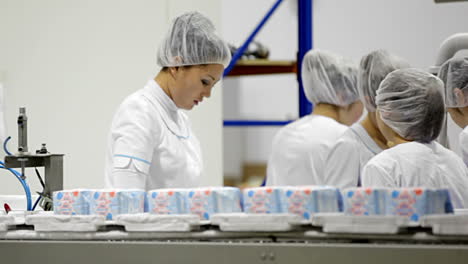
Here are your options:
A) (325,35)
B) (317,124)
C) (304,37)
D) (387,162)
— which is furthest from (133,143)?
(325,35)

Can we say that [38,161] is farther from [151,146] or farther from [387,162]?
[387,162]

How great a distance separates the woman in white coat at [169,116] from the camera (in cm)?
208

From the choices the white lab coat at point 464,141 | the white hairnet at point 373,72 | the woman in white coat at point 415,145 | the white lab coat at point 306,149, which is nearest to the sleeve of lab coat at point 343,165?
the white lab coat at point 306,149

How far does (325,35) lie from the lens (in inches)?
246

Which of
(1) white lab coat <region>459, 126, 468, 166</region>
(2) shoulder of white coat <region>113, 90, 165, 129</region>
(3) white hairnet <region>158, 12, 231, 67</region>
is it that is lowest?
(1) white lab coat <region>459, 126, 468, 166</region>

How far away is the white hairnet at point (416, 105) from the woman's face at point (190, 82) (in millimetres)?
627

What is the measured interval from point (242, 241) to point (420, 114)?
0.79 m

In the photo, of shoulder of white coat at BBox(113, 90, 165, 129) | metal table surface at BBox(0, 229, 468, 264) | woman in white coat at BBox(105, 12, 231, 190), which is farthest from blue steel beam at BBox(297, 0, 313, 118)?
metal table surface at BBox(0, 229, 468, 264)

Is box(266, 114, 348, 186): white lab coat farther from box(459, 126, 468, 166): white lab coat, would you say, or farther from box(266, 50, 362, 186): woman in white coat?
box(459, 126, 468, 166): white lab coat

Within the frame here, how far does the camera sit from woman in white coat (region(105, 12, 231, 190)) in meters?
2.08

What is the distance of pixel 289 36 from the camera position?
643cm

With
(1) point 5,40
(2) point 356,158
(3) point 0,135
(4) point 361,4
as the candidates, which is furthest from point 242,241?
(4) point 361,4

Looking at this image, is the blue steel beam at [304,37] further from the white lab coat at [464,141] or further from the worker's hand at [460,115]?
the white lab coat at [464,141]

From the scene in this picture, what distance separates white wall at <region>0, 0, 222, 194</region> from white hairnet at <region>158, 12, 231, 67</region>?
1028mm
